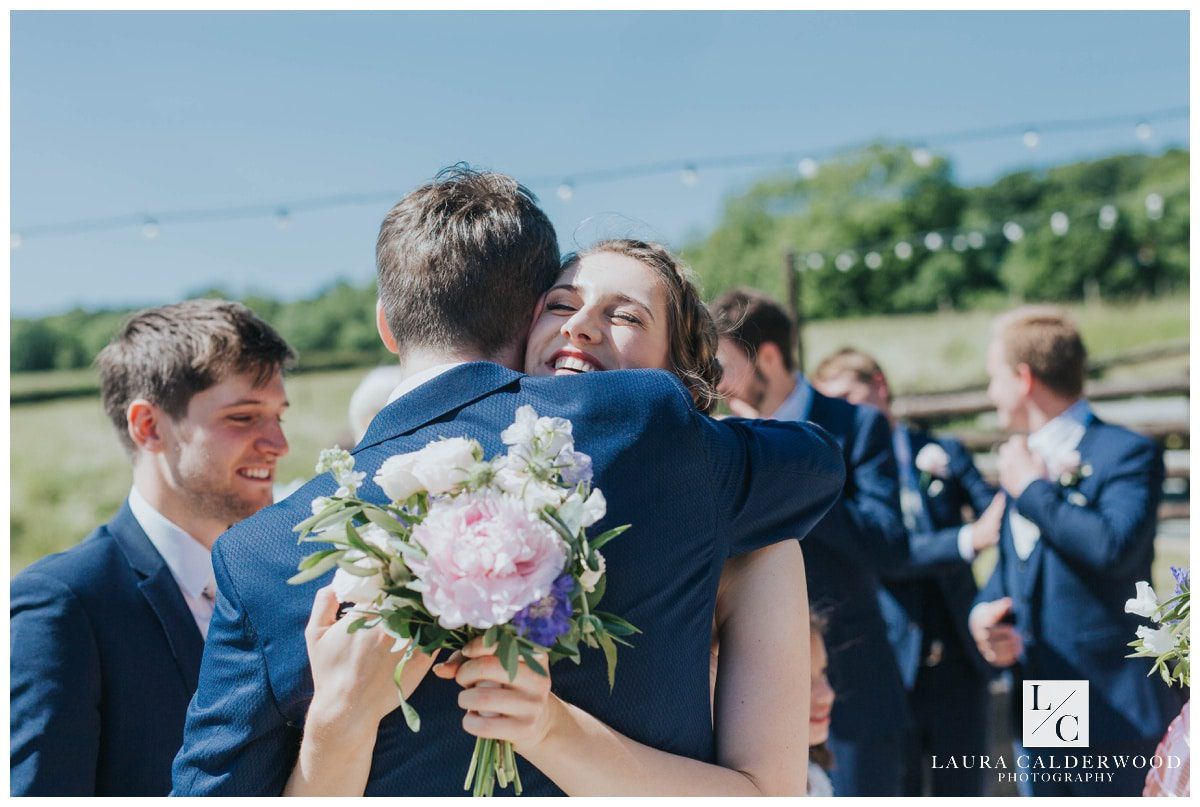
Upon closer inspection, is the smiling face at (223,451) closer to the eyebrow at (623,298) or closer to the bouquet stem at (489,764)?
the eyebrow at (623,298)

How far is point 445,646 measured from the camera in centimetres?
154

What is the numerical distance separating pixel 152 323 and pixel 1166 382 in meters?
13.9

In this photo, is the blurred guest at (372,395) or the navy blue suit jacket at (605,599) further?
the blurred guest at (372,395)

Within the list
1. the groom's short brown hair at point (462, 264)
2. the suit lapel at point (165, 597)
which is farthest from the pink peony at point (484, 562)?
the suit lapel at point (165, 597)

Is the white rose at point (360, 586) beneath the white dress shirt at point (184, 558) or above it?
above

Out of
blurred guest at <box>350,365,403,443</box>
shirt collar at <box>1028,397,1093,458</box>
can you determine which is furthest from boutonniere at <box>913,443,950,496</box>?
blurred guest at <box>350,365,403,443</box>

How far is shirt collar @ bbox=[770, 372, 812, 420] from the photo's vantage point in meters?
4.69

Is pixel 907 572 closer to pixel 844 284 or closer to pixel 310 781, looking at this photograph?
pixel 310 781

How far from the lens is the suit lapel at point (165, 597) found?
2721 millimetres

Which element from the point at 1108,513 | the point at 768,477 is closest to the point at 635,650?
the point at 768,477

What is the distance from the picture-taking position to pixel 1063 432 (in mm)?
4801

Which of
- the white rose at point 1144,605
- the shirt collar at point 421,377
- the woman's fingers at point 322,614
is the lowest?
the white rose at point 1144,605

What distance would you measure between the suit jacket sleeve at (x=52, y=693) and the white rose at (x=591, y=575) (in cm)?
156

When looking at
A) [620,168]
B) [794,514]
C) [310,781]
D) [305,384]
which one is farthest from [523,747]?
[305,384]
